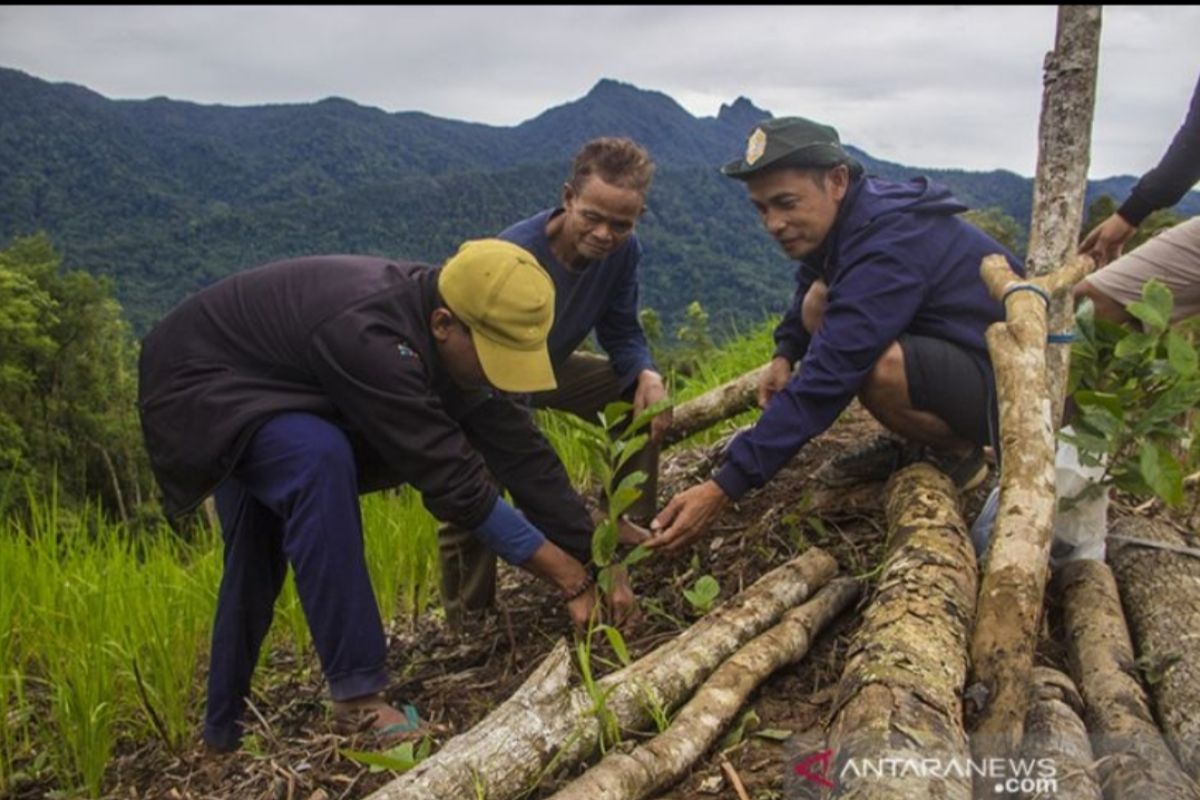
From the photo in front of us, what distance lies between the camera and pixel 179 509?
8.70 ft

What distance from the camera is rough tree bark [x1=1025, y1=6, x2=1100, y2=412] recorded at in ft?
7.67

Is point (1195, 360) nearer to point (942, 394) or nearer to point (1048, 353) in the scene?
point (1048, 353)

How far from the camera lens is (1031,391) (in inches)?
88.0

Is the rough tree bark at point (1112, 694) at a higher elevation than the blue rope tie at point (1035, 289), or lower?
lower

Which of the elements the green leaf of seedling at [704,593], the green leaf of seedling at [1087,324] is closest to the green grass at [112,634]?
the green leaf of seedling at [704,593]

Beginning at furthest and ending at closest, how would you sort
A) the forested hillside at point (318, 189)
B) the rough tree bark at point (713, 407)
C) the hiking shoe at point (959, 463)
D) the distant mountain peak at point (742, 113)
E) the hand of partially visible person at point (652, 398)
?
the distant mountain peak at point (742, 113), the forested hillside at point (318, 189), the rough tree bark at point (713, 407), the hand of partially visible person at point (652, 398), the hiking shoe at point (959, 463)

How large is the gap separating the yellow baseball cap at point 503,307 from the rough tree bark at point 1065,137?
4.02 feet

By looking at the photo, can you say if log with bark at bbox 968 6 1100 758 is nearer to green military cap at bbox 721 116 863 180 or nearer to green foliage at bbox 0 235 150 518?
green military cap at bbox 721 116 863 180

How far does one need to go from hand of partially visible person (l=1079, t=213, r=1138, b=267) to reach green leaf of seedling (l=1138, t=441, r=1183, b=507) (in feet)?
4.60

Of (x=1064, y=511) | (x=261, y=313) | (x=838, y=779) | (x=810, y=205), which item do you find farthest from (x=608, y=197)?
(x=838, y=779)

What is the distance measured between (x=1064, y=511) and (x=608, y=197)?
5.60 feet

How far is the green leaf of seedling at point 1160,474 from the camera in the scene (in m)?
2.41

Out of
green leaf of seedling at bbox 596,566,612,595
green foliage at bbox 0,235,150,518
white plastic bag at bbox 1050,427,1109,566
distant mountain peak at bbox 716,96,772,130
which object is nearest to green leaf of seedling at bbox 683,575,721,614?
green leaf of seedling at bbox 596,566,612,595
